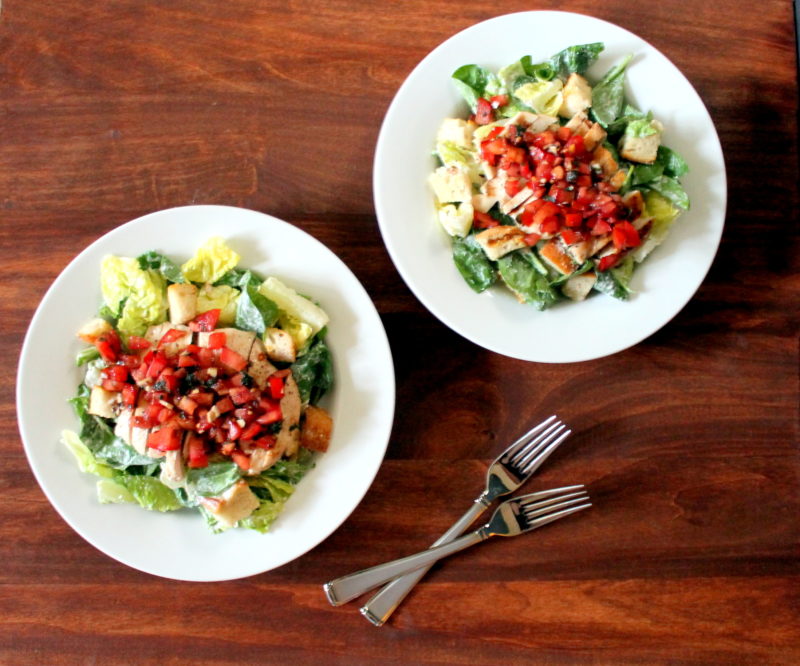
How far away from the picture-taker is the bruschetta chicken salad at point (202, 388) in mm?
2188

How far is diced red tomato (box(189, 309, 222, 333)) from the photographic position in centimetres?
225

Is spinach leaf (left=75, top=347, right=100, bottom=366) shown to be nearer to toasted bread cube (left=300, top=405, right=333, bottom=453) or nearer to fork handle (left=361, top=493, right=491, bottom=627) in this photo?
toasted bread cube (left=300, top=405, right=333, bottom=453)

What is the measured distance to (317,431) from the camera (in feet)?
7.44

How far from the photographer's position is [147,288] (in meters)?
2.22

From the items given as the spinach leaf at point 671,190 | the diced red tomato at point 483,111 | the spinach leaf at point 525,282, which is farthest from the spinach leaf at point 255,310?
the spinach leaf at point 671,190

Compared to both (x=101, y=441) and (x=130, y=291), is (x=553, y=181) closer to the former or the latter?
(x=130, y=291)

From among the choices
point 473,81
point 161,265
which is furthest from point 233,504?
point 473,81

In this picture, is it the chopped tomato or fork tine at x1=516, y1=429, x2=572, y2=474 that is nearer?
the chopped tomato

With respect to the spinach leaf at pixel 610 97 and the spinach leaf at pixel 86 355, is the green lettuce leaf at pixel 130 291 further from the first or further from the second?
the spinach leaf at pixel 610 97

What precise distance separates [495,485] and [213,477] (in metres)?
0.96

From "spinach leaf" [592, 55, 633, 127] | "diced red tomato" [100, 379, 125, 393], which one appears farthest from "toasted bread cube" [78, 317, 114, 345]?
"spinach leaf" [592, 55, 633, 127]

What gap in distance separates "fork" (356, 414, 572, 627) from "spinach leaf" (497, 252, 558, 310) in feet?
1.60

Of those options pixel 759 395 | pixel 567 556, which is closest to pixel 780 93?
pixel 759 395

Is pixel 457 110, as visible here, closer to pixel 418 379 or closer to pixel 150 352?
pixel 418 379
